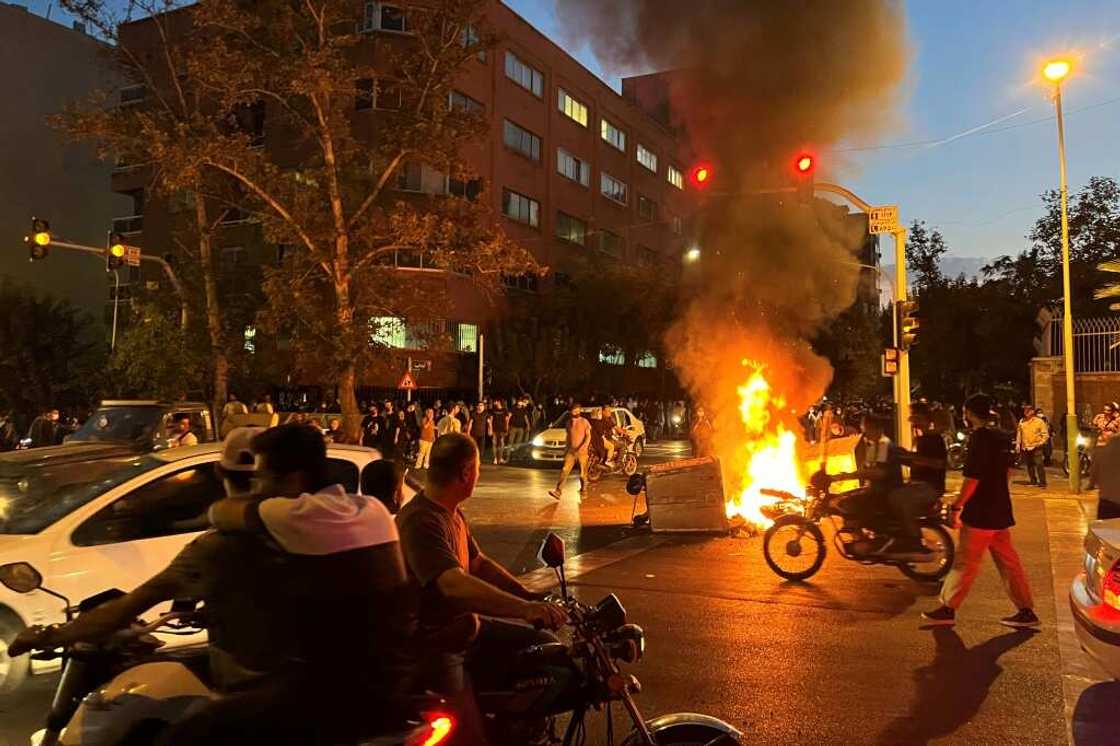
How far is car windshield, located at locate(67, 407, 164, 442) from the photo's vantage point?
36.1ft

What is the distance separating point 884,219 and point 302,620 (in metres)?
15.4

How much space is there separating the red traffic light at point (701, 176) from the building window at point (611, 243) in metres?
32.4

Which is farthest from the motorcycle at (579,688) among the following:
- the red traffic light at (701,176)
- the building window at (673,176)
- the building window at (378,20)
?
the building window at (673,176)

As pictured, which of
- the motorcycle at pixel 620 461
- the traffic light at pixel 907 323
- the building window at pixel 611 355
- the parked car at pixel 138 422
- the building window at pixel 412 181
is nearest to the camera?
the parked car at pixel 138 422

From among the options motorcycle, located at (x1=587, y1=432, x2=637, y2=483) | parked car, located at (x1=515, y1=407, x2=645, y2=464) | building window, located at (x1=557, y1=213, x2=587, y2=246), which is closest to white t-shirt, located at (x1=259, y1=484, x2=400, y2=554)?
motorcycle, located at (x1=587, y1=432, x2=637, y2=483)

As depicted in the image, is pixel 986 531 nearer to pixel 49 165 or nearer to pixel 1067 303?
pixel 1067 303

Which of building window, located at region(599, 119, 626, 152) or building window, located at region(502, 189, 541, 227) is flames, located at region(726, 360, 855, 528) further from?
building window, located at region(599, 119, 626, 152)

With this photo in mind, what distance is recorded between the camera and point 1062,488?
56.1 feet

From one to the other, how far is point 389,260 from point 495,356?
7.10 meters

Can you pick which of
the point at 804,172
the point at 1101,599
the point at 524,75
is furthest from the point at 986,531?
the point at 524,75

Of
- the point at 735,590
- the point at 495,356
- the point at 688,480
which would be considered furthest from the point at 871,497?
the point at 495,356

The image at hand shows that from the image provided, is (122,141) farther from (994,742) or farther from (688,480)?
(994,742)

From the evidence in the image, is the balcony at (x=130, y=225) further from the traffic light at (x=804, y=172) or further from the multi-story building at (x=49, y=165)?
the traffic light at (x=804, y=172)

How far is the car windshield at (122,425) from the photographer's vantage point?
1102 centimetres
